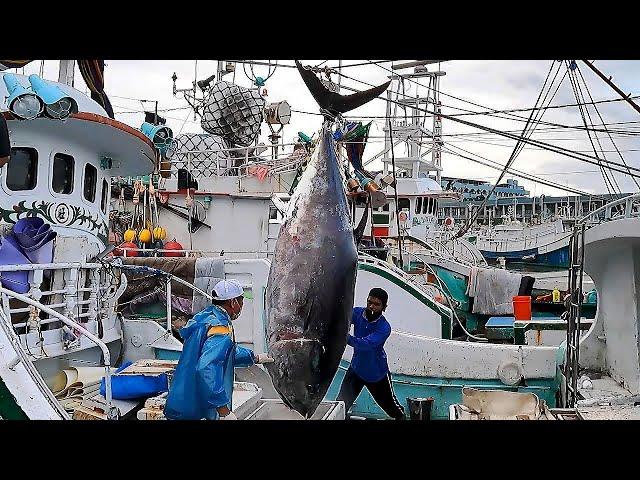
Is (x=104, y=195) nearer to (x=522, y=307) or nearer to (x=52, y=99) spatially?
(x=52, y=99)

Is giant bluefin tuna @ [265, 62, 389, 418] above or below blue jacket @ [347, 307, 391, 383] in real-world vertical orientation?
above

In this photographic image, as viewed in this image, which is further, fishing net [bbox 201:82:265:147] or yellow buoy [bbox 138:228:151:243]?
fishing net [bbox 201:82:265:147]

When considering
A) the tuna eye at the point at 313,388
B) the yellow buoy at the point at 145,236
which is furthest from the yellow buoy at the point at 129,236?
the tuna eye at the point at 313,388

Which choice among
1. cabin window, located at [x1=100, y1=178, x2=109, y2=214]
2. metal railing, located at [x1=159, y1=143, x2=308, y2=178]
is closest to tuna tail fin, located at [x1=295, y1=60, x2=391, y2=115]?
cabin window, located at [x1=100, y1=178, x2=109, y2=214]

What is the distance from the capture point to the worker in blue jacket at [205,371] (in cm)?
283

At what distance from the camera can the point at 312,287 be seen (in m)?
2.56

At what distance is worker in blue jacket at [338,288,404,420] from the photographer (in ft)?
14.7

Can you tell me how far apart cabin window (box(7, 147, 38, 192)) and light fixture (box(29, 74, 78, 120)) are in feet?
3.81

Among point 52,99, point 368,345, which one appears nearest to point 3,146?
point 52,99

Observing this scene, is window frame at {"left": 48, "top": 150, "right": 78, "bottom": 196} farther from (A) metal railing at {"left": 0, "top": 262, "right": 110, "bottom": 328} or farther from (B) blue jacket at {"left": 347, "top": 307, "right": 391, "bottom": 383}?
(B) blue jacket at {"left": 347, "top": 307, "right": 391, "bottom": 383}

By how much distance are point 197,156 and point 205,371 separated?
9573mm
